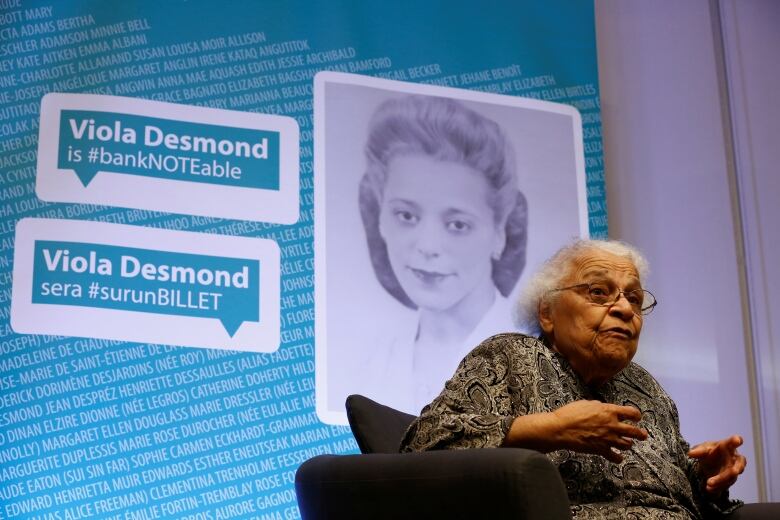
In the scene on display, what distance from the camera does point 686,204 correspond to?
13.8 ft

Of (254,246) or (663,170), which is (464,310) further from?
(663,170)

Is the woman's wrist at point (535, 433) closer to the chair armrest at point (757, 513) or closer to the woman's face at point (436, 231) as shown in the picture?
the chair armrest at point (757, 513)

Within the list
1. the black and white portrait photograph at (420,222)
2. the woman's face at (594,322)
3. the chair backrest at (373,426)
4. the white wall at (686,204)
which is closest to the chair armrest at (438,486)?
the chair backrest at (373,426)

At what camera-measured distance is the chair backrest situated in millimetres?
2395

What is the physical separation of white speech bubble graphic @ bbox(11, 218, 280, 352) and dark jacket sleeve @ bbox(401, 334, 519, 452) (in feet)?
3.74

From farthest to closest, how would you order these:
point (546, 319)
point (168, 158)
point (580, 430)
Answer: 1. point (168, 158)
2. point (546, 319)
3. point (580, 430)

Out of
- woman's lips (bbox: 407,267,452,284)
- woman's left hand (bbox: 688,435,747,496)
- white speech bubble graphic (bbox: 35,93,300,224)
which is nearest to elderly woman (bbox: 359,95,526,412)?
woman's lips (bbox: 407,267,452,284)

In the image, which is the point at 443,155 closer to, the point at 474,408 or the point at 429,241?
the point at 429,241

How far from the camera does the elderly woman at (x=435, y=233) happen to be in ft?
11.7

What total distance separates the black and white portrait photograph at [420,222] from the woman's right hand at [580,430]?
1371mm

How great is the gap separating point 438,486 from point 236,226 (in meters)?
1.66

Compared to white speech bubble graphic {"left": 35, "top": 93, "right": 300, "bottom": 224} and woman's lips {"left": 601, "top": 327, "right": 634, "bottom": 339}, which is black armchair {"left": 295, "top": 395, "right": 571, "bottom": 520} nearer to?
woman's lips {"left": 601, "top": 327, "right": 634, "bottom": 339}

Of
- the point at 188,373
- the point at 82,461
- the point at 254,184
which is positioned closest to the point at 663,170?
the point at 254,184

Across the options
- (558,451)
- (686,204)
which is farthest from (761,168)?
(558,451)
